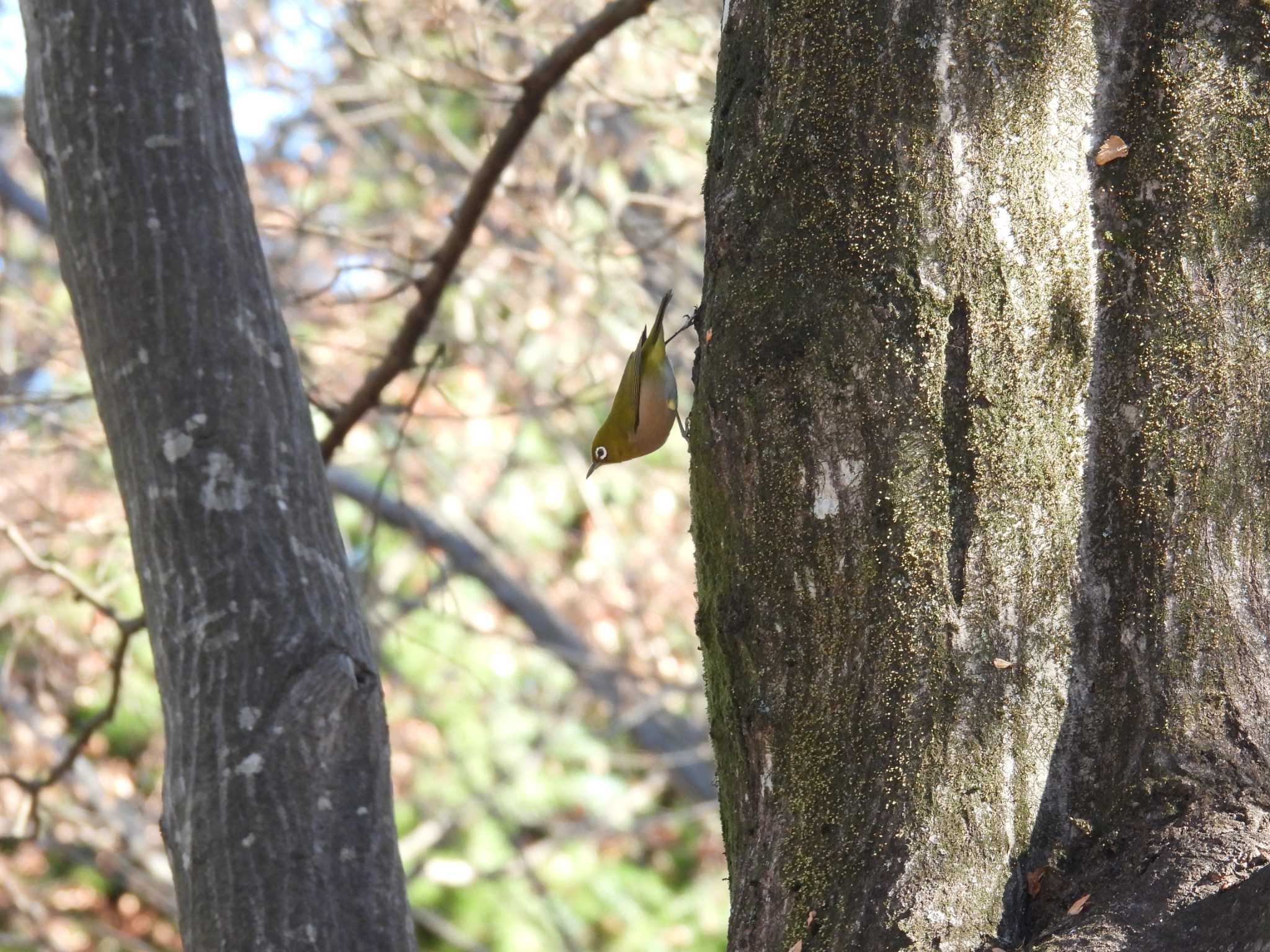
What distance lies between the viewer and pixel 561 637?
19.6 ft

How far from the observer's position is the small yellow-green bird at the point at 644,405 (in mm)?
2465

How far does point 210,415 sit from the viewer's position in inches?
60.7

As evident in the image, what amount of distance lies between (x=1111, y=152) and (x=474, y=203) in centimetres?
193

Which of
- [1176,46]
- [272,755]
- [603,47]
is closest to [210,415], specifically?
[272,755]

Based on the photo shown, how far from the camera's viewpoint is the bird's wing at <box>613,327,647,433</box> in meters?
2.45

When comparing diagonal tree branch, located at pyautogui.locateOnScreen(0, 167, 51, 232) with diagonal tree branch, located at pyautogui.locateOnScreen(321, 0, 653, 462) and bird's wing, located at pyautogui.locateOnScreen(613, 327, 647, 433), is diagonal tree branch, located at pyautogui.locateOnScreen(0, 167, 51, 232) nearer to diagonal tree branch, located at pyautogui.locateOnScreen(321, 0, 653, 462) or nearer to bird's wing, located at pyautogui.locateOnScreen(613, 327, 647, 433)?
diagonal tree branch, located at pyautogui.locateOnScreen(321, 0, 653, 462)

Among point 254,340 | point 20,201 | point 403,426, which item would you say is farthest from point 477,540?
point 254,340

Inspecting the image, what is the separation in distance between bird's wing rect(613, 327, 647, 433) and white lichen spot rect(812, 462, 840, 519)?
3.92ft

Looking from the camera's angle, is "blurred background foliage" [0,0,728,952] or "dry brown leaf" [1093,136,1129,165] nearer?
"dry brown leaf" [1093,136,1129,165]

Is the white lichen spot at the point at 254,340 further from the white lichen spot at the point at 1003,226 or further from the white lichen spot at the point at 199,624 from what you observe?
the white lichen spot at the point at 1003,226

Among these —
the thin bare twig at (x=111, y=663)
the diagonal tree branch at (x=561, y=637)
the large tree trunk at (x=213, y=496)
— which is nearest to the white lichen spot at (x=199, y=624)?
the large tree trunk at (x=213, y=496)

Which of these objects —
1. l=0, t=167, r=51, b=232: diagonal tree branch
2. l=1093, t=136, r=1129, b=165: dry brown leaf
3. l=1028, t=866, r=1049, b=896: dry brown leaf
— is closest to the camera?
l=1028, t=866, r=1049, b=896: dry brown leaf

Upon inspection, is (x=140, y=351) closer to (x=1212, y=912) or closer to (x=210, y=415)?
(x=210, y=415)

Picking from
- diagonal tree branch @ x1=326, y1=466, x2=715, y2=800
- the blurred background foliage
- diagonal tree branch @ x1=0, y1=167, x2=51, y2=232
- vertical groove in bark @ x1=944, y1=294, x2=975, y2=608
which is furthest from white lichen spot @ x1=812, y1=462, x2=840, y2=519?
diagonal tree branch @ x1=0, y1=167, x2=51, y2=232
